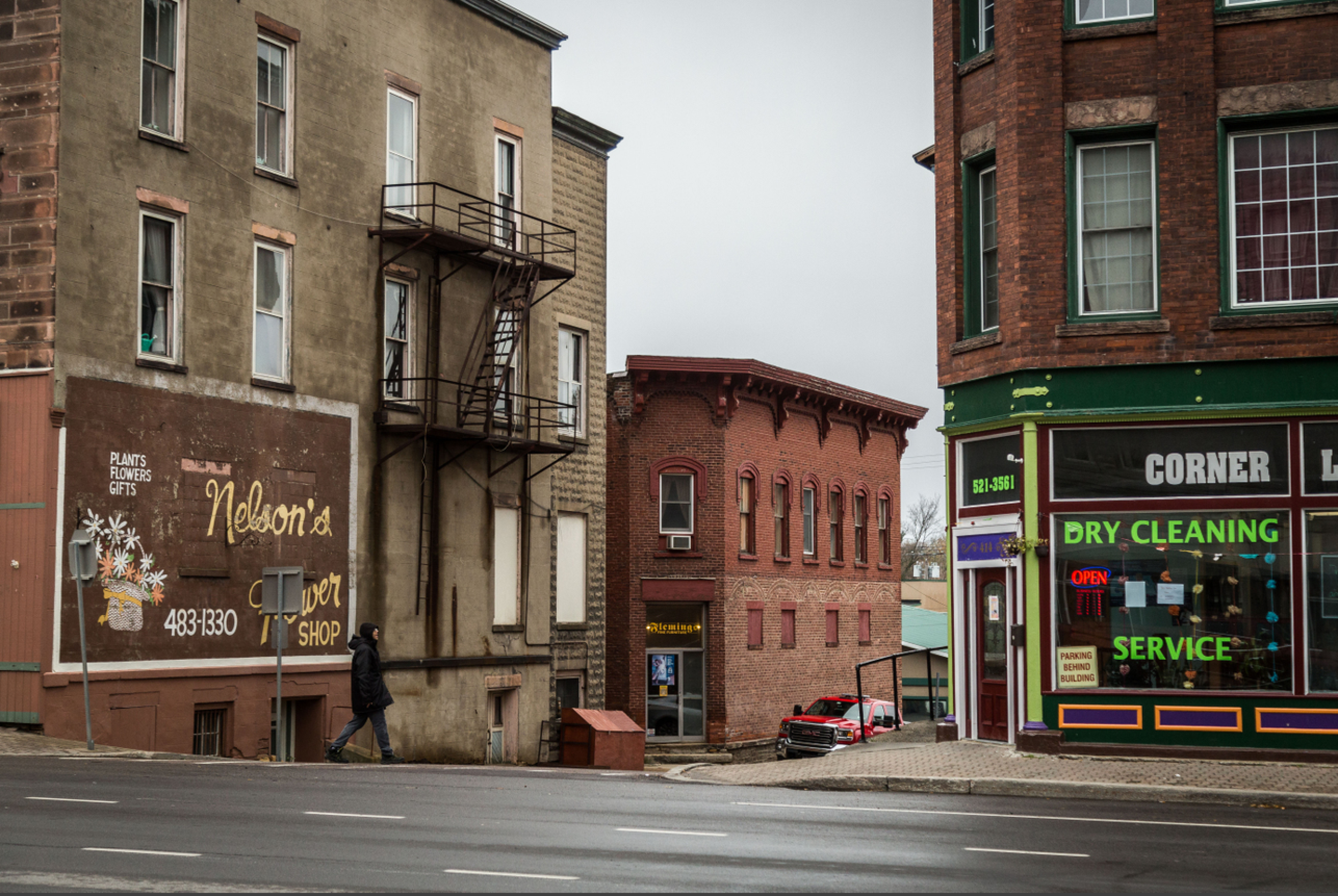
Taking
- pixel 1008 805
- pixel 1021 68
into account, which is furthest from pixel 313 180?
pixel 1008 805

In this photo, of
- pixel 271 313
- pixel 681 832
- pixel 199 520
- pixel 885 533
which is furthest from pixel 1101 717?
pixel 885 533

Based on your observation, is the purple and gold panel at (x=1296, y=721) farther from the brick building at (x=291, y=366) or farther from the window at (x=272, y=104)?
the window at (x=272, y=104)

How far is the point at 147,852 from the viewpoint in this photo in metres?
9.71

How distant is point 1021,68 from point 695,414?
22.0 meters

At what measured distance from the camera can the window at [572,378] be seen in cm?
3306

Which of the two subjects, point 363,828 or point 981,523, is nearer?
point 363,828

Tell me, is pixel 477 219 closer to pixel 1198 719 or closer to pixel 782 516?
pixel 1198 719

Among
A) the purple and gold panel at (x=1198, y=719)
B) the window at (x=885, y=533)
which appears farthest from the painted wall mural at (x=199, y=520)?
the window at (x=885, y=533)

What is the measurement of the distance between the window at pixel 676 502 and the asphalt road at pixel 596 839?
24.8 meters

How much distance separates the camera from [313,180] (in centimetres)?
2509

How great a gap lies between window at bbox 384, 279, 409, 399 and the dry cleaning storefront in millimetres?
11817

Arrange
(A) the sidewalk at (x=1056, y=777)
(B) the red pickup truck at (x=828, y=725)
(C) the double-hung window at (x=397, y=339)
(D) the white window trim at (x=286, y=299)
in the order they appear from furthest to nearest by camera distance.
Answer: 1. (B) the red pickup truck at (x=828, y=725)
2. (C) the double-hung window at (x=397, y=339)
3. (D) the white window trim at (x=286, y=299)
4. (A) the sidewalk at (x=1056, y=777)

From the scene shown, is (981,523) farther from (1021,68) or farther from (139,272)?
(139,272)

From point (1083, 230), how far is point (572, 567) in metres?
16.6
